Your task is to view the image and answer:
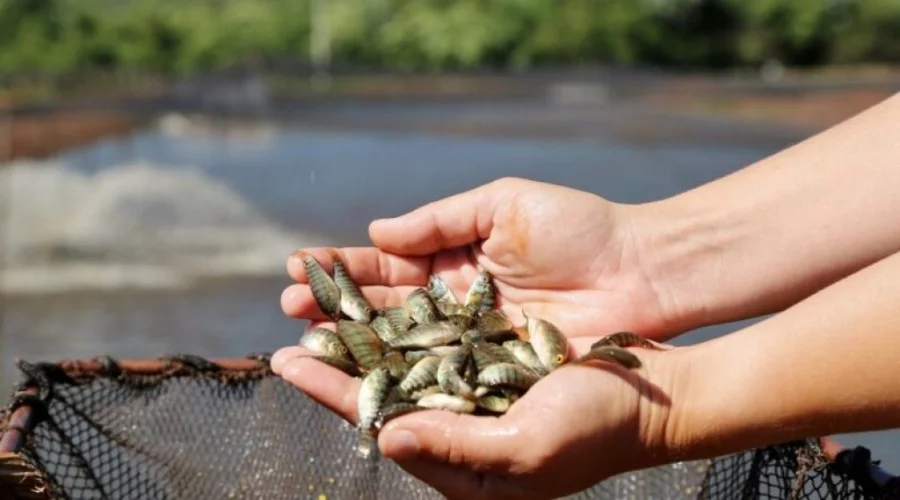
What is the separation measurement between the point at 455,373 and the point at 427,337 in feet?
0.88

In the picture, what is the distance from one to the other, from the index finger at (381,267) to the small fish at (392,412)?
0.73 meters

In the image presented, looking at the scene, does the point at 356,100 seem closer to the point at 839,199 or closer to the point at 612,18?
the point at 612,18

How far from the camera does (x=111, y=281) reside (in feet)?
21.9

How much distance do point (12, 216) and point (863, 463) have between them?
7.54 m

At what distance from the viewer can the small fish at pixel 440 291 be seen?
2.84m

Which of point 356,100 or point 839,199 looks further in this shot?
point 356,100

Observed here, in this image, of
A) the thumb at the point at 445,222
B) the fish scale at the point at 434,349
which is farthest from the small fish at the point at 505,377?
the thumb at the point at 445,222

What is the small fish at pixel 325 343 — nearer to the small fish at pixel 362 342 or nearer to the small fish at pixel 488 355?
the small fish at pixel 362 342

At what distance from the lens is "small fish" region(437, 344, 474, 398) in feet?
7.27

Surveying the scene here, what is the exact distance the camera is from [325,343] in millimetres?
2525

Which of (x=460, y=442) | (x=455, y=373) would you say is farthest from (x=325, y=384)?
(x=460, y=442)

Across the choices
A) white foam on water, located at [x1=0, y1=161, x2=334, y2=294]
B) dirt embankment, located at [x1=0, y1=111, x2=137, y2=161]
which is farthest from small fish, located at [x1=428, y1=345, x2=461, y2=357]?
dirt embankment, located at [x1=0, y1=111, x2=137, y2=161]


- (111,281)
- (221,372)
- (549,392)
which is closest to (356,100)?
(111,281)

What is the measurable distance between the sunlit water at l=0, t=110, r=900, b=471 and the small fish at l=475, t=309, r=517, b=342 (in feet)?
5.68
